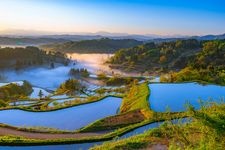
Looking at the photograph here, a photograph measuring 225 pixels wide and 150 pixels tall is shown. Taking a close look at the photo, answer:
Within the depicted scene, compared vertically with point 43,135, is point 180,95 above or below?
above

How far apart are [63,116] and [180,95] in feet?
42.5

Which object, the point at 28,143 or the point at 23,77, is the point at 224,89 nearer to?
the point at 28,143

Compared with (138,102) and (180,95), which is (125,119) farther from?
(180,95)

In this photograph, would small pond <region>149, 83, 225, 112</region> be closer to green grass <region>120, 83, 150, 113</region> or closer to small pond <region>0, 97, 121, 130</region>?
green grass <region>120, 83, 150, 113</region>

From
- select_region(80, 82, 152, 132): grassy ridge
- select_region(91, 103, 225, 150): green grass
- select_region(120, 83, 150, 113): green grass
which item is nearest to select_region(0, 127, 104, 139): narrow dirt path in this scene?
select_region(80, 82, 152, 132): grassy ridge

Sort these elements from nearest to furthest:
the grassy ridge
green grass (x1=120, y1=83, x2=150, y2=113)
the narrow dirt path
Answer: the narrow dirt path → the grassy ridge → green grass (x1=120, y1=83, x2=150, y2=113)

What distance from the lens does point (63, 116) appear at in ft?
141

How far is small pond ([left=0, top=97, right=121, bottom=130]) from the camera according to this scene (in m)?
39.6

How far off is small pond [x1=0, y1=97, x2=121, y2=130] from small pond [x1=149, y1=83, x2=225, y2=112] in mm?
5382

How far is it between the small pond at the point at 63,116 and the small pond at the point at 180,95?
5.38 m

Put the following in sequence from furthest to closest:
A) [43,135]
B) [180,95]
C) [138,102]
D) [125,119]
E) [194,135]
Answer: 1. [180,95]
2. [138,102]
3. [125,119]
4. [43,135]
5. [194,135]

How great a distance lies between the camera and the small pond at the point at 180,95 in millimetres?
39612

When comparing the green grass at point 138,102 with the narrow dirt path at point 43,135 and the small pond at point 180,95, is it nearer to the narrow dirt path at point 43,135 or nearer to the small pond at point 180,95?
the small pond at point 180,95

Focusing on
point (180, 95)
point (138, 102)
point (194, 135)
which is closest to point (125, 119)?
point (138, 102)
